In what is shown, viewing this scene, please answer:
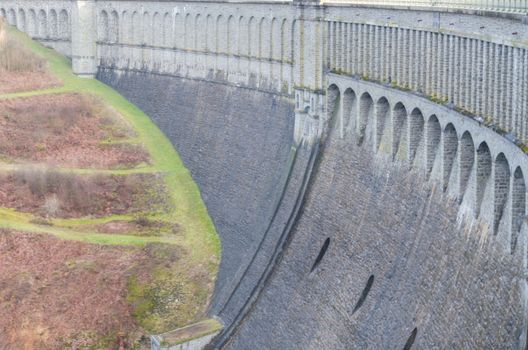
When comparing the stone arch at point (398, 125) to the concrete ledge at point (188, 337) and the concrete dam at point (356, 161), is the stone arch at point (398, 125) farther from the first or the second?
the concrete ledge at point (188, 337)

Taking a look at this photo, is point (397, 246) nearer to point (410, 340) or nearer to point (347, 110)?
point (410, 340)

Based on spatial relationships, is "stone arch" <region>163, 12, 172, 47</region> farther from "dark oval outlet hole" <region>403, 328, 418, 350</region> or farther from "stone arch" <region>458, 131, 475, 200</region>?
"dark oval outlet hole" <region>403, 328, 418, 350</region>

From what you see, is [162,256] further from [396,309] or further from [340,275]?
[396,309]

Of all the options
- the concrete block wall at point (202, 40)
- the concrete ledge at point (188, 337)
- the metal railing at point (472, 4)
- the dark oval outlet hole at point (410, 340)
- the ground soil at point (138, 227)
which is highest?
the metal railing at point (472, 4)

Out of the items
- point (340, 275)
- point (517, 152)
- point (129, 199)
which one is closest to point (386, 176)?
point (340, 275)

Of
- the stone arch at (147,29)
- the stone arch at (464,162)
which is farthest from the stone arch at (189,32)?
the stone arch at (464,162)
